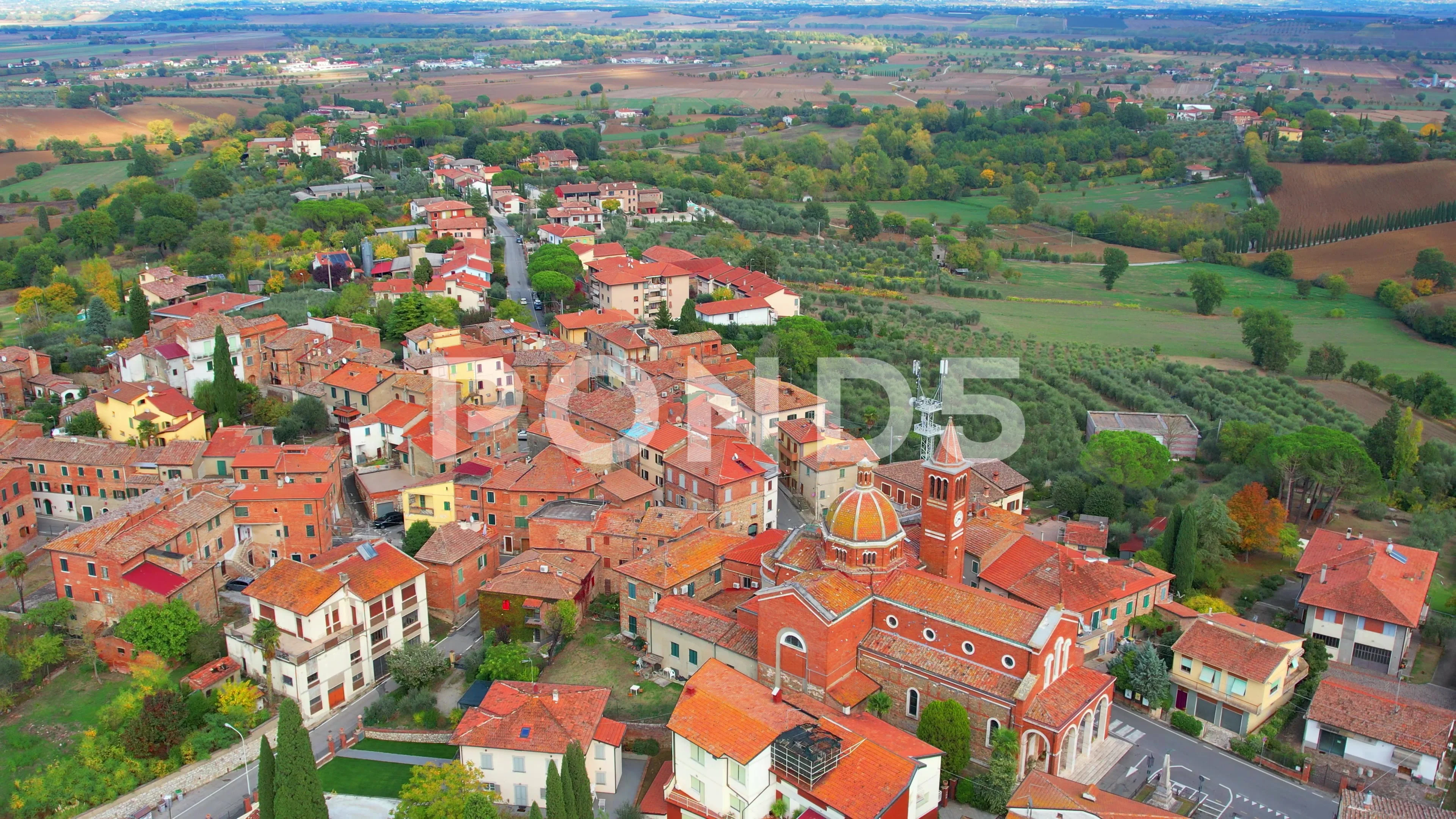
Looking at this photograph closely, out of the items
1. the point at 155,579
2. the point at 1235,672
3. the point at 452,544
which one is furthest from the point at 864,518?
the point at 155,579

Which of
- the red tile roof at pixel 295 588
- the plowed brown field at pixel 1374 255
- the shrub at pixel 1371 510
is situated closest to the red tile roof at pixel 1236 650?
the shrub at pixel 1371 510

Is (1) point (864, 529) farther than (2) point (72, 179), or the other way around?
(2) point (72, 179)

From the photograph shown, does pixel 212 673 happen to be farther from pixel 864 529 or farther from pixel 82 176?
pixel 82 176

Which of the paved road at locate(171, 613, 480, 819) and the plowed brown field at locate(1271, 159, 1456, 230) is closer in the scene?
the paved road at locate(171, 613, 480, 819)

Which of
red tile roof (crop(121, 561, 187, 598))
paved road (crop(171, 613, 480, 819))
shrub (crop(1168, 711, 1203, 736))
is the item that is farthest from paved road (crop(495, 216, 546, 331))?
shrub (crop(1168, 711, 1203, 736))

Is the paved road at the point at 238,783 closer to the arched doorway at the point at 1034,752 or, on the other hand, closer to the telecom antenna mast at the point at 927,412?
the arched doorway at the point at 1034,752

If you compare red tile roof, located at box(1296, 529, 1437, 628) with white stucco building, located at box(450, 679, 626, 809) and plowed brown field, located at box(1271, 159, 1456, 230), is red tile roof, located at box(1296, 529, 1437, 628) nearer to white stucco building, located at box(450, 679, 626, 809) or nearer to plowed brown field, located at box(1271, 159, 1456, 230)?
white stucco building, located at box(450, 679, 626, 809)

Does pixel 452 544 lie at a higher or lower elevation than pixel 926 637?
lower
